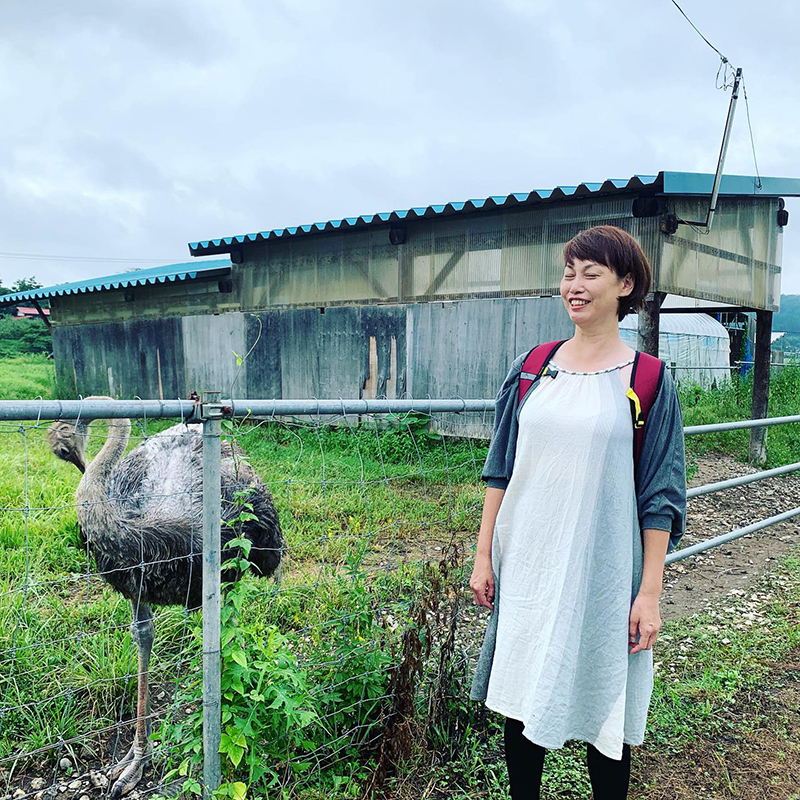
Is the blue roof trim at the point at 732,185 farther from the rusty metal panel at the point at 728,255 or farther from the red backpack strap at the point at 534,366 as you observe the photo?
the red backpack strap at the point at 534,366

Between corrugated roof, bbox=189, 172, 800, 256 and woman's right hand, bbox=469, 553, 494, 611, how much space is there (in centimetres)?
576

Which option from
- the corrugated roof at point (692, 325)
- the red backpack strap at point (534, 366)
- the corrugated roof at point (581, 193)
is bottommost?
the red backpack strap at point (534, 366)

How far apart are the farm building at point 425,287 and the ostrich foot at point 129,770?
4.56 meters

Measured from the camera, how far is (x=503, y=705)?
6.61 ft

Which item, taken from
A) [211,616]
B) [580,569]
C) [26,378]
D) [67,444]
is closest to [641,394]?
[580,569]

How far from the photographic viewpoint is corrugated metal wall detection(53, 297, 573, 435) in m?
8.47

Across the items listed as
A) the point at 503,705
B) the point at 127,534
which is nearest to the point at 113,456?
the point at 127,534

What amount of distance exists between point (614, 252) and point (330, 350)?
27.7 ft

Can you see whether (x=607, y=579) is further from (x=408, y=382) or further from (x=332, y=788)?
(x=408, y=382)

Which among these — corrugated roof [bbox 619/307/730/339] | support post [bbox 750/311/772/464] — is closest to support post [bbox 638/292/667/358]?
support post [bbox 750/311/772/464]

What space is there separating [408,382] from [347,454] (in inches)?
57.5

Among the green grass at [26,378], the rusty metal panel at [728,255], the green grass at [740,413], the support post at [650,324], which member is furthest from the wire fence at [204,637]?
the green grass at [26,378]

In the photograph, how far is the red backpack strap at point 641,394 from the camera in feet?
6.14

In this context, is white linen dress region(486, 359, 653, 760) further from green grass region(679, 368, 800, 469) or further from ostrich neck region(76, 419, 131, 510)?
green grass region(679, 368, 800, 469)
